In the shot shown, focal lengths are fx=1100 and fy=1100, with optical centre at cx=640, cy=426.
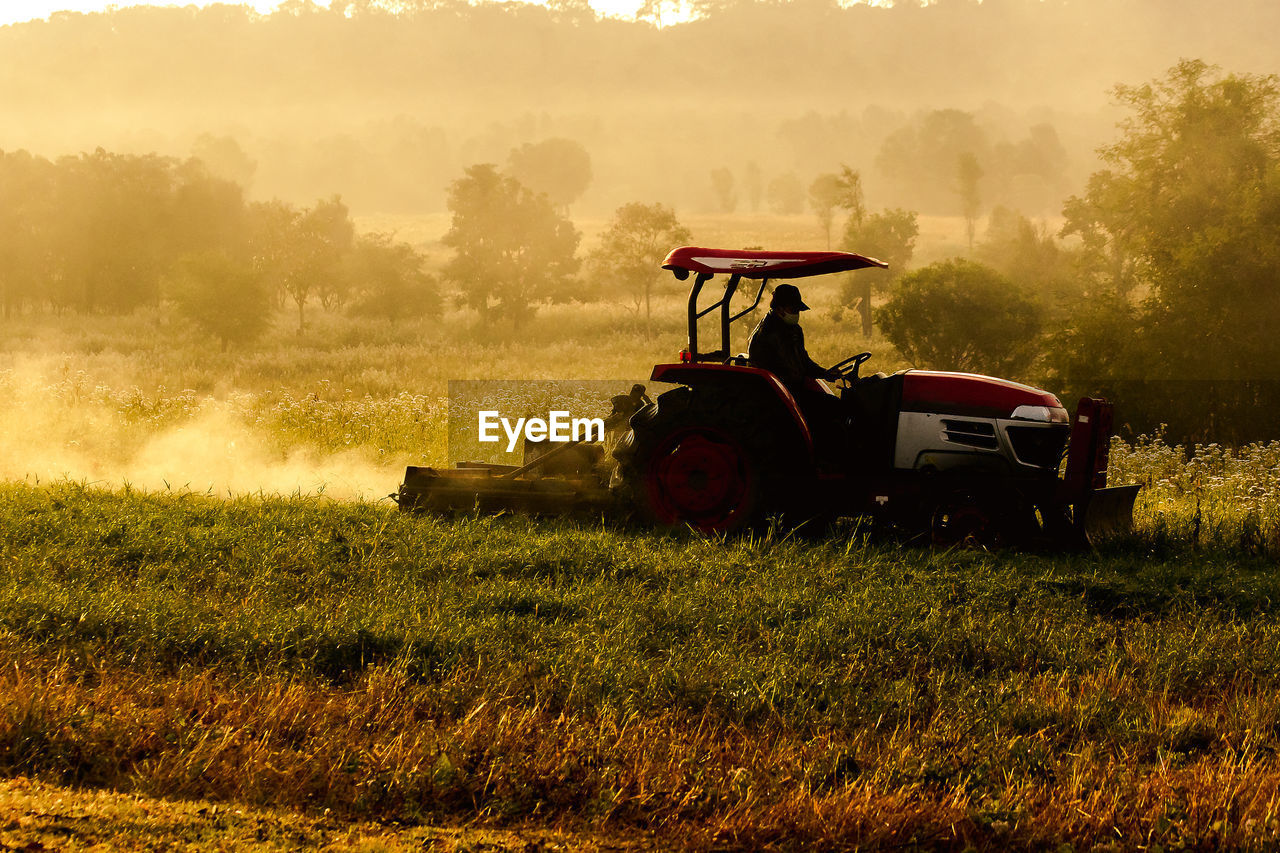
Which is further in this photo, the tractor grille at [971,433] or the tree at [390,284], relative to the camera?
the tree at [390,284]

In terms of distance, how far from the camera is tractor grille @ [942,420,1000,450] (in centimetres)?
841

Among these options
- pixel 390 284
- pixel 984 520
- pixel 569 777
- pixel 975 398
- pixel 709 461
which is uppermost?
pixel 390 284

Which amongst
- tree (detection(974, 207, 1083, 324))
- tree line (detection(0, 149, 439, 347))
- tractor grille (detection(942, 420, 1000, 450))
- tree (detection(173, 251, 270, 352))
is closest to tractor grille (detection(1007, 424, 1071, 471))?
tractor grille (detection(942, 420, 1000, 450))

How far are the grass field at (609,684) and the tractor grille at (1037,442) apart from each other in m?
0.80

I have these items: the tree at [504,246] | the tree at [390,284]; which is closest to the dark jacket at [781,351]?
the tree at [504,246]

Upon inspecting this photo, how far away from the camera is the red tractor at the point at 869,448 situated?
8367 millimetres

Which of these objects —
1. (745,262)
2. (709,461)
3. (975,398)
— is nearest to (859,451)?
(975,398)

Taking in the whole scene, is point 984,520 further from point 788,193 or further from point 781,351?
point 788,193

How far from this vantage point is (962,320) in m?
34.1

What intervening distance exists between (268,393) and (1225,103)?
26.8m

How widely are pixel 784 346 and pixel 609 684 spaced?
13.2 feet

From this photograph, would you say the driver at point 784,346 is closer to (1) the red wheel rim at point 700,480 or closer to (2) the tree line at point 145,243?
(1) the red wheel rim at point 700,480

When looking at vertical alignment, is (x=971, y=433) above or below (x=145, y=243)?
below

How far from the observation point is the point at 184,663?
557 cm
